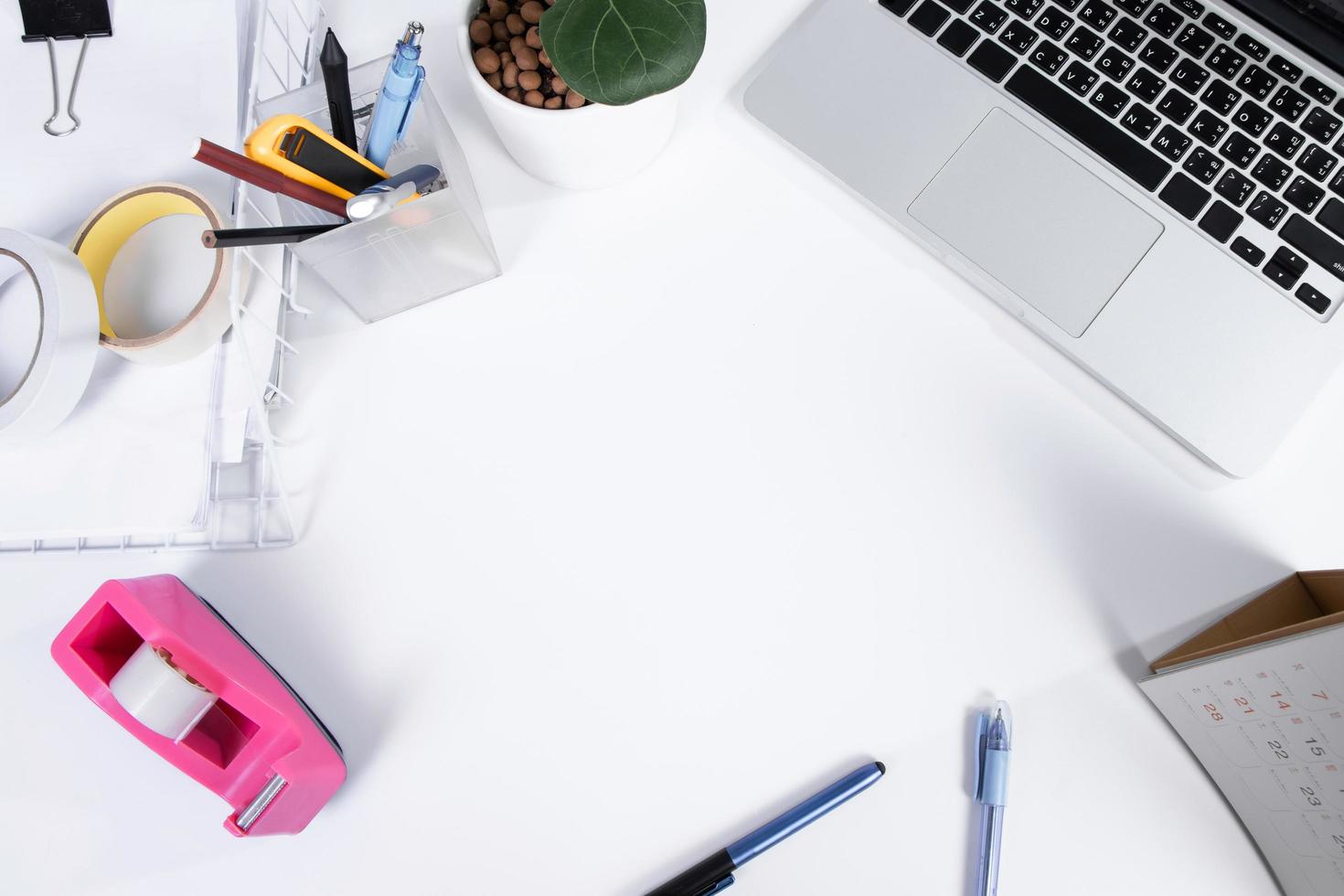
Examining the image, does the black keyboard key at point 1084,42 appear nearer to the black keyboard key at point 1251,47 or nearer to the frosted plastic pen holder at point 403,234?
the black keyboard key at point 1251,47

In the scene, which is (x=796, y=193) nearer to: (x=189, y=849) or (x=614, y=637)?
(x=614, y=637)

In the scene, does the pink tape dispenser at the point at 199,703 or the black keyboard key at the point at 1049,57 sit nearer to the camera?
the pink tape dispenser at the point at 199,703

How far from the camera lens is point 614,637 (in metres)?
0.55

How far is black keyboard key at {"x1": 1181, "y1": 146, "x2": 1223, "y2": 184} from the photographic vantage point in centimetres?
56

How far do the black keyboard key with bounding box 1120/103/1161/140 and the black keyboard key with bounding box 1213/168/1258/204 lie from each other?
0.18ft

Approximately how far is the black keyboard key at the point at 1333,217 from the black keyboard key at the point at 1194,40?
0.43 feet

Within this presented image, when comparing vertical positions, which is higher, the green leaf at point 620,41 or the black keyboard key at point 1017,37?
the black keyboard key at point 1017,37

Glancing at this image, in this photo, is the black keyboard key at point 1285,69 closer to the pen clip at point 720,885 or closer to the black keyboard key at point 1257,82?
the black keyboard key at point 1257,82

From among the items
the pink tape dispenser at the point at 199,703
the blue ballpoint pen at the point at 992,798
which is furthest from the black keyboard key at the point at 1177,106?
the pink tape dispenser at the point at 199,703

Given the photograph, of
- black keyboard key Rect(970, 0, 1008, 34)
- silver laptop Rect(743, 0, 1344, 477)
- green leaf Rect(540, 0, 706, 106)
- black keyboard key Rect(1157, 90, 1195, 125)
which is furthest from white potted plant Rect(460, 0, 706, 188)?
black keyboard key Rect(1157, 90, 1195, 125)

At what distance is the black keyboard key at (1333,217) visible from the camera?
54 cm

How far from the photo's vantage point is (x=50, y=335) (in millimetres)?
495

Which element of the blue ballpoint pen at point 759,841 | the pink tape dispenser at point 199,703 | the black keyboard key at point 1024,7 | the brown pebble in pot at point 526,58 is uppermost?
the black keyboard key at point 1024,7

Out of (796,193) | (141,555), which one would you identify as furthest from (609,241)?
(141,555)
